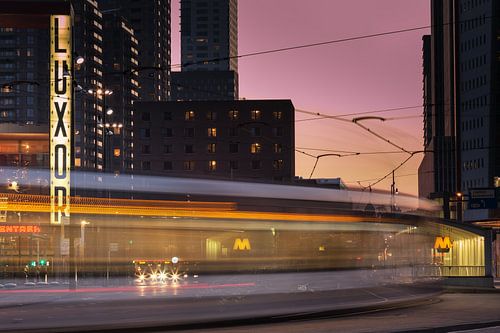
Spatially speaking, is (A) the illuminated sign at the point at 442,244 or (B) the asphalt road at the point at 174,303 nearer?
(B) the asphalt road at the point at 174,303

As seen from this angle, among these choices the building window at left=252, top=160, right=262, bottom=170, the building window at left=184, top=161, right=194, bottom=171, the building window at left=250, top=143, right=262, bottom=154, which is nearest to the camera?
the building window at left=250, top=143, right=262, bottom=154

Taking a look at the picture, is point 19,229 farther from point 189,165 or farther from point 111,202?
point 189,165

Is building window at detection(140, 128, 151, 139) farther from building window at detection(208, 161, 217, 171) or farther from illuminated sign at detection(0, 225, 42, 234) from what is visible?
illuminated sign at detection(0, 225, 42, 234)

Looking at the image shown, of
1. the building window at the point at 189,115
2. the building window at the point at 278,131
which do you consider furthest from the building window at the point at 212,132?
the building window at the point at 278,131

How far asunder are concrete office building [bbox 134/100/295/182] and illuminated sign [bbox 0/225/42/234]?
103 metres

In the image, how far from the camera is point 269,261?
2091 centimetres

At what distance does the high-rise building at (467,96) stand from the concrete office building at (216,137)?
28935 mm

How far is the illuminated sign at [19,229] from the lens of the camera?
786 inches

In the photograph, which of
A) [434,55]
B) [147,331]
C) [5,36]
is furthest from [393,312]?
[5,36]

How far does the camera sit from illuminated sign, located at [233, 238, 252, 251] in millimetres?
20422

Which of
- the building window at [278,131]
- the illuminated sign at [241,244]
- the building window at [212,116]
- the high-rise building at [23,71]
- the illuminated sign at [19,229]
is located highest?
the high-rise building at [23,71]

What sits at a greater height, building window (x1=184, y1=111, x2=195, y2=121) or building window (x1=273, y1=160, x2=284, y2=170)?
building window (x1=184, y1=111, x2=195, y2=121)

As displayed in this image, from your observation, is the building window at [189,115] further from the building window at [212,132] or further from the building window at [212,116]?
the building window at [212,132]

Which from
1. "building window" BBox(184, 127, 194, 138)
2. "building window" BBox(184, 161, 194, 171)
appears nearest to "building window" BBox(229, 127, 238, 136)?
"building window" BBox(184, 127, 194, 138)
